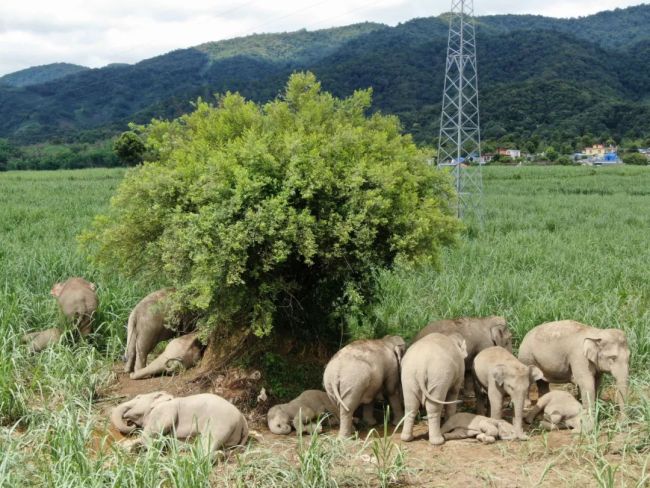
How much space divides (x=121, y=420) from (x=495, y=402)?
304 cm

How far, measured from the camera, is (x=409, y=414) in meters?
5.35

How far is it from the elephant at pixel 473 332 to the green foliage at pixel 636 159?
61295 mm

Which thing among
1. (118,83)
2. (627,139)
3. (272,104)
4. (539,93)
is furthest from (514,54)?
(272,104)

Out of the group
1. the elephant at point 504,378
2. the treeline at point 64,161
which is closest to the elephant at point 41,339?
the elephant at point 504,378

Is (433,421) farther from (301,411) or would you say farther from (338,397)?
(301,411)

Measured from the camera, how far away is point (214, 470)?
184 inches

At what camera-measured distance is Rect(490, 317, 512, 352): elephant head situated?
21.2 ft

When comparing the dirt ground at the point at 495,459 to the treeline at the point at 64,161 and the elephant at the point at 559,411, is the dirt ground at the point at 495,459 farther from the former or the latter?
the treeline at the point at 64,161

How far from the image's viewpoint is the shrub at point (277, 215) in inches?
222

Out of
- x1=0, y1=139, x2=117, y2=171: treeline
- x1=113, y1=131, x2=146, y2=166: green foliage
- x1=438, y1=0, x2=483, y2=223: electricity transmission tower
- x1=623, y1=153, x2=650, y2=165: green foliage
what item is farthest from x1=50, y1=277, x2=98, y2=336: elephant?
x1=0, y1=139, x2=117, y2=171: treeline

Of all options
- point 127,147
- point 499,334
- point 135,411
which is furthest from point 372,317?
point 127,147

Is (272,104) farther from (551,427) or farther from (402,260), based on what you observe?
(551,427)

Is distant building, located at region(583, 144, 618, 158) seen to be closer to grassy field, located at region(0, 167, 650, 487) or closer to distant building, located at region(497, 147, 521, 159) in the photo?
distant building, located at region(497, 147, 521, 159)

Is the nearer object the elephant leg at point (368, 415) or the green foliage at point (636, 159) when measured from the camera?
the elephant leg at point (368, 415)
